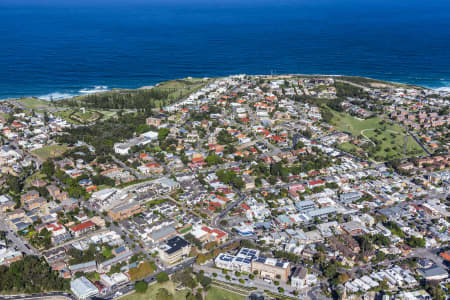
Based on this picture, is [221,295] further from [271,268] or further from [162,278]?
[162,278]

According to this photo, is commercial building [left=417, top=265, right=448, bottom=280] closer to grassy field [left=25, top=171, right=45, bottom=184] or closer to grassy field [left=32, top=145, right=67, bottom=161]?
grassy field [left=25, top=171, right=45, bottom=184]

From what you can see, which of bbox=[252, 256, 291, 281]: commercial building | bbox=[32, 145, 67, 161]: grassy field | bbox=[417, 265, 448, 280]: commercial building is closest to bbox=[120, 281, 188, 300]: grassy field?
bbox=[252, 256, 291, 281]: commercial building

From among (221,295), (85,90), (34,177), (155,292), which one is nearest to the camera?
(155,292)

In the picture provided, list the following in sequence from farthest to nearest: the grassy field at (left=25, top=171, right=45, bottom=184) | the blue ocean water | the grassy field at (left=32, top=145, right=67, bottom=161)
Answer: the blue ocean water → the grassy field at (left=32, top=145, right=67, bottom=161) → the grassy field at (left=25, top=171, right=45, bottom=184)

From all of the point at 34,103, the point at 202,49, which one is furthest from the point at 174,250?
the point at 202,49

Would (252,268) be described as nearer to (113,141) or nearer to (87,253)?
(87,253)

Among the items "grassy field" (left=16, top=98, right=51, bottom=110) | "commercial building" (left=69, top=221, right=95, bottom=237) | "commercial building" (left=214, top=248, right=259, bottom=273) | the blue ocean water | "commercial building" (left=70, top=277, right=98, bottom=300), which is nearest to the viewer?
"commercial building" (left=70, top=277, right=98, bottom=300)

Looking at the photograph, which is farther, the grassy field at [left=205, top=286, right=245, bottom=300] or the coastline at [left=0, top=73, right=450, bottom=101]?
the coastline at [left=0, top=73, right=450, bottom=101]
